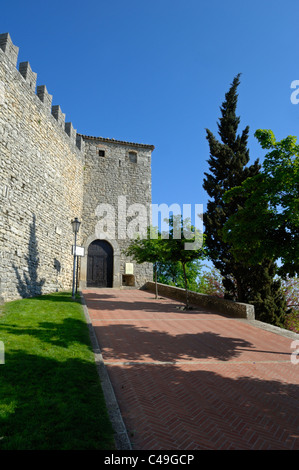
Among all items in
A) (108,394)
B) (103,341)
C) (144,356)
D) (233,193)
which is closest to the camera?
(108,394)

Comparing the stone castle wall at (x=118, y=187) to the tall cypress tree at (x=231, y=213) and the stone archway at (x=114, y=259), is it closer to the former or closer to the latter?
the stone archway at (x=114, y=259)

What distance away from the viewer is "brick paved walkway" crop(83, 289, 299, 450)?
10.6 feet

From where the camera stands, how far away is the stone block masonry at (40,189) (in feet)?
33.8

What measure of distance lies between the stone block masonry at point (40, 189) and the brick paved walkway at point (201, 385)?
461cm

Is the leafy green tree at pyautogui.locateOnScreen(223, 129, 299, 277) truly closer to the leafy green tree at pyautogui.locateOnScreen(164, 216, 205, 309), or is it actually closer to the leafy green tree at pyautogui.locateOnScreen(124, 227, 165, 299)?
the leafy green tree at pyautogui.locateOnScreen(164, 216, 205, 309)

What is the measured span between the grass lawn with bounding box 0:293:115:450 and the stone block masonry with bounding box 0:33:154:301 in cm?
463

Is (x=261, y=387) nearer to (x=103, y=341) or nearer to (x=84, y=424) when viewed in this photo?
(x=84, y=424)

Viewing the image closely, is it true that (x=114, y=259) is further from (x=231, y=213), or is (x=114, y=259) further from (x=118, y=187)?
(x=231, y=213)

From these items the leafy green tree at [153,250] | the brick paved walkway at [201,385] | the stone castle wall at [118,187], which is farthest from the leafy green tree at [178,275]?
the brick paved walkway at [201,385]

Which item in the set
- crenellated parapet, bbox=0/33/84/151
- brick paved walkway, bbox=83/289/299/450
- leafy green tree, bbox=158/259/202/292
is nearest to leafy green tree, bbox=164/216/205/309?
brick paved walkway, bbox=83/289/299/450

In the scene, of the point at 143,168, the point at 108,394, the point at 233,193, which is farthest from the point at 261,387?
the point at 143,168

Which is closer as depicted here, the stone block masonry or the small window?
the stone block masonry
